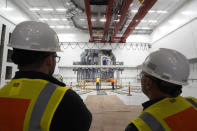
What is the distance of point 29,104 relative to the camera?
731 millimetres

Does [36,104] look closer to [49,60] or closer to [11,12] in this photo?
[49,60]

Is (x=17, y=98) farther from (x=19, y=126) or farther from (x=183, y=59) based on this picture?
(x=183, y=59)

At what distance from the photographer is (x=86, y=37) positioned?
17.9m

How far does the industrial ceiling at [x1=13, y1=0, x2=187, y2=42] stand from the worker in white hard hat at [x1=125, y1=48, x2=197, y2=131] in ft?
26.6

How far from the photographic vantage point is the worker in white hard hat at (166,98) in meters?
0.84

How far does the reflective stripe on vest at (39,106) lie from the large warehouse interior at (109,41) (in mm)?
282

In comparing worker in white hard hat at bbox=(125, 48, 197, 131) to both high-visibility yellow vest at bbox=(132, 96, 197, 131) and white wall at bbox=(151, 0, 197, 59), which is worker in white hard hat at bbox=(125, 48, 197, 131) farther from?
white wall at bbox=(151, 0, 197, 59)

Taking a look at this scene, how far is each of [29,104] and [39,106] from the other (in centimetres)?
6

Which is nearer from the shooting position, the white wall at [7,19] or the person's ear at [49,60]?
the person's ear at [49,60]

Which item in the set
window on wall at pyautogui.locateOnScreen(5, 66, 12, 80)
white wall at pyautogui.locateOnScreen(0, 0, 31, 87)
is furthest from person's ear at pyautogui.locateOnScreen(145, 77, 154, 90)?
window on wall at pyautogui.locateOnScreen(5, 66, 12, 80)

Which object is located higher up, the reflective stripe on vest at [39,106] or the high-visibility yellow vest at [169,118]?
the reflective stripe on vest at [39,106]

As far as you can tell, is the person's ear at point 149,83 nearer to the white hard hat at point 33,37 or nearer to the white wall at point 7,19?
the white hard hat at point 33,37

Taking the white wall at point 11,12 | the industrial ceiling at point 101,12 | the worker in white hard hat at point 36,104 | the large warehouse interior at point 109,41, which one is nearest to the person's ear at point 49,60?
the worker in white hard hat at point 36,104

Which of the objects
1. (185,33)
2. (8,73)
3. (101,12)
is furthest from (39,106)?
(185,33)
